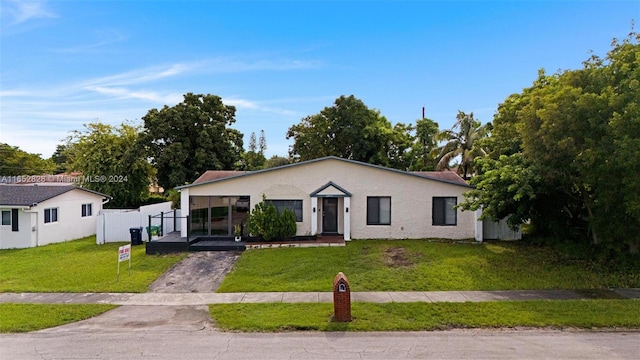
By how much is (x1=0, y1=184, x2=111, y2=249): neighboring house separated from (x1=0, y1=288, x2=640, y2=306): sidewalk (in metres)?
10.5

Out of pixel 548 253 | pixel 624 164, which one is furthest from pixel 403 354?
pixel 548 253

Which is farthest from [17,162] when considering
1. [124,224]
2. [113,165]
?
[124,224]

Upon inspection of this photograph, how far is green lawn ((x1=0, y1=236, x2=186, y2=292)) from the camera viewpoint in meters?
11.6

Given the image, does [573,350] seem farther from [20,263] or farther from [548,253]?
[20,263]

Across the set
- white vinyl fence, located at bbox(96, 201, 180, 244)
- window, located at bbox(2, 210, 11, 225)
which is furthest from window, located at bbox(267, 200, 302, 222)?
window, located at bbox(2, 210, 11, 225)

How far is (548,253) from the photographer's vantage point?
48.3ft

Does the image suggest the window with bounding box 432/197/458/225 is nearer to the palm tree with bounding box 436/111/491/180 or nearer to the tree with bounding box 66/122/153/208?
the palm tree with bounding box 436/111/491/180

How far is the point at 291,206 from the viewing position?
18031mm

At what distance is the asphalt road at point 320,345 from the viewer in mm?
6727

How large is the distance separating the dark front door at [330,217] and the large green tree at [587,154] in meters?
6.43

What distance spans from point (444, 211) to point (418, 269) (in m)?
6.32

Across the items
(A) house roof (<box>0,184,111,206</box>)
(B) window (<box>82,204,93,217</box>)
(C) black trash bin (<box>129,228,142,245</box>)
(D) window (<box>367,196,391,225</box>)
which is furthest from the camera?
(B) window (<box>82,204,93,217</box>)

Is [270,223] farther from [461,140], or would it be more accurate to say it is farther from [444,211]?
[461,140]

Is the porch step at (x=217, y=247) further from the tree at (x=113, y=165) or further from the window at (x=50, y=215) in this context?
the tree at (x=113, y=165)
